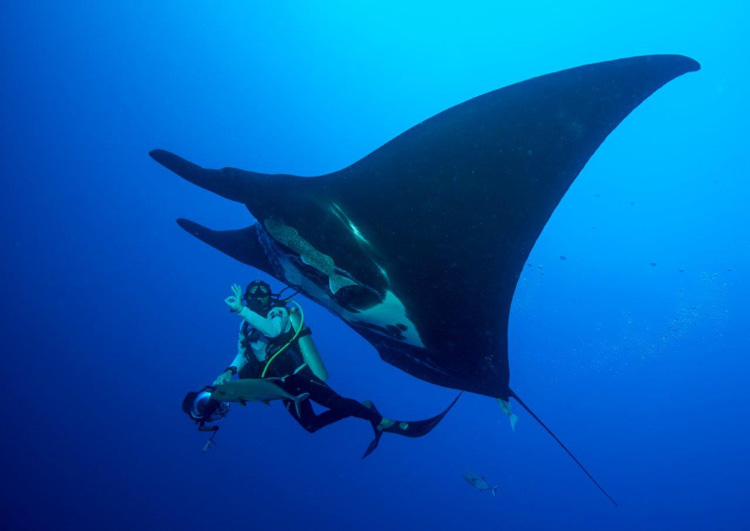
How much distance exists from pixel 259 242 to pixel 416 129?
170 centimetres

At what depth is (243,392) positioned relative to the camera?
3.25 m

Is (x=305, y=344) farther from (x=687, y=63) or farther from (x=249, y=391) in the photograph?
(x=687, y=63)

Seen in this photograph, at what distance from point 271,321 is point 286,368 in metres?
0.46

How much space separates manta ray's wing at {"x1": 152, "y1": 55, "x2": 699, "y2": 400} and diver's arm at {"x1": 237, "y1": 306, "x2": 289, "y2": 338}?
31.5 inches

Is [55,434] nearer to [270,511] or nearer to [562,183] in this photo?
[270,511]

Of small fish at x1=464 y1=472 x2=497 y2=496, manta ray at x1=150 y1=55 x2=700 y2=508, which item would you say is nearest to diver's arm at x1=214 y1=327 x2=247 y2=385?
manta ray at x1=150 y1=55 x2=700 y2=508

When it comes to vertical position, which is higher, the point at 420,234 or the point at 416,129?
the point at 416,129

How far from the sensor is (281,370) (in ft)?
12.6

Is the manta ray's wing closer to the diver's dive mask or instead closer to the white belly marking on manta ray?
the white belly marking on manta ray

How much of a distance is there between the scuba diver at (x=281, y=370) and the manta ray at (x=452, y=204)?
0.74 metres

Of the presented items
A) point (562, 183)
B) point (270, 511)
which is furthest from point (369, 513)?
point (562, 183)

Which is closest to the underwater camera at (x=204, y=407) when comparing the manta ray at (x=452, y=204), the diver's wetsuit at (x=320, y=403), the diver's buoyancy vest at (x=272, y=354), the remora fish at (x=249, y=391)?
the remora fish at (x=249, y=391)

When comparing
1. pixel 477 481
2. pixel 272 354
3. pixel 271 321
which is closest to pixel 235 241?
pixel 271 321

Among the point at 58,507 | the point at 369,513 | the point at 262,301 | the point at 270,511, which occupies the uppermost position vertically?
the point at 262,301
